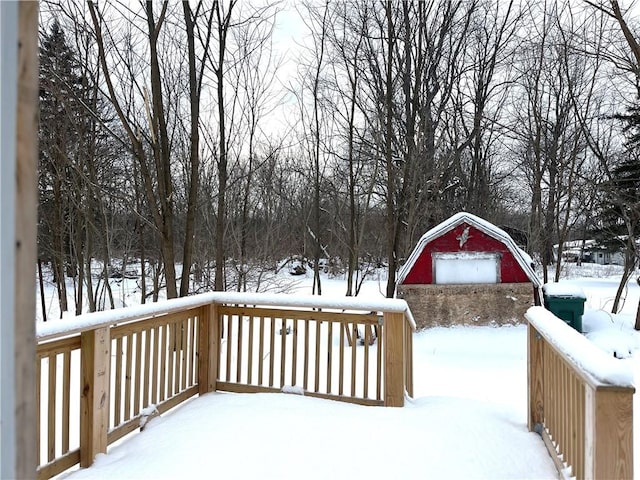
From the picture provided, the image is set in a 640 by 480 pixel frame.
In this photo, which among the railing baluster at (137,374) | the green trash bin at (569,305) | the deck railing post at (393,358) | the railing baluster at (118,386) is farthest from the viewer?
the green trash bin at (569,305)

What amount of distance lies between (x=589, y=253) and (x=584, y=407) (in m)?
32.1

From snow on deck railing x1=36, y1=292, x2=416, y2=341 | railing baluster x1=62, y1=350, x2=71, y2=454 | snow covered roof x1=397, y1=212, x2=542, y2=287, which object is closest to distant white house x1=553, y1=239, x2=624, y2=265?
snow covered roof x1=397, y1=212, x2=542, y2=287

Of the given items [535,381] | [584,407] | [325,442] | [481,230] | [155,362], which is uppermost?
[481,230]

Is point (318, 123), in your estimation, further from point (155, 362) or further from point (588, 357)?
point (588, 357)

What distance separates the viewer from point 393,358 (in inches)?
142

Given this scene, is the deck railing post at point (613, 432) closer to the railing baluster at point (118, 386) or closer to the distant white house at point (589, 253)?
the railing baluster at point (118, 386)

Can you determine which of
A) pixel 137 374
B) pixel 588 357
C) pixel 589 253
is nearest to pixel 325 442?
pixel 137 374

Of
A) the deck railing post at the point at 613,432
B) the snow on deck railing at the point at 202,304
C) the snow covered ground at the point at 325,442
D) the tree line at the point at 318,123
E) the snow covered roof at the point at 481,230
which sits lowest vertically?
the snow covered ground at the point at 325,442

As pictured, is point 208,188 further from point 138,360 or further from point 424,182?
point 138,360

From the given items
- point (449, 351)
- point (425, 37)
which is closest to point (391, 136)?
point (425, 37)

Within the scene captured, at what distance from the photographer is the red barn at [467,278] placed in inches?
330

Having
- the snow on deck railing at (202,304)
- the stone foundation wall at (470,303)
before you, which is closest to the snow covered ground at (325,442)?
the snow on deck railing at (202,304)

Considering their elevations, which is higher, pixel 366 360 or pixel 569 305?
pixel 366 360

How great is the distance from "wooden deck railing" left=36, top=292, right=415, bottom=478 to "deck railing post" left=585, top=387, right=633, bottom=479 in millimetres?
2003
